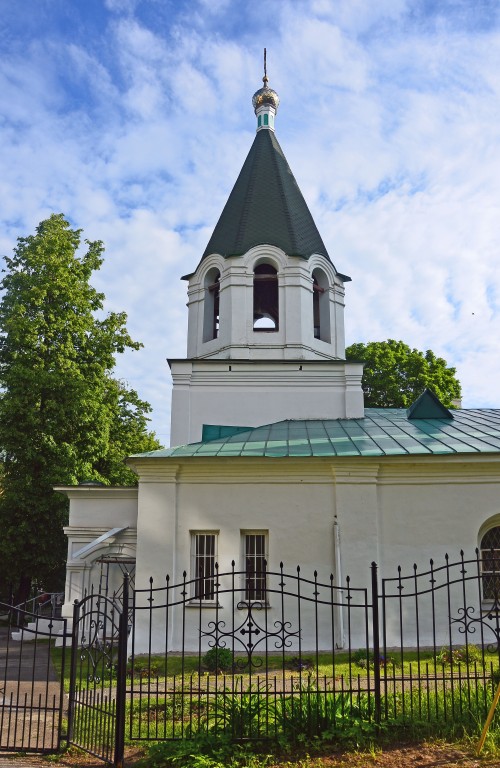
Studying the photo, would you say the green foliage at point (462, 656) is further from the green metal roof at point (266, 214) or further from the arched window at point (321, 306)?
the green metal roof at point (266, 214)

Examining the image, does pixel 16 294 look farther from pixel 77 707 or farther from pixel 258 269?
pixel 77 707

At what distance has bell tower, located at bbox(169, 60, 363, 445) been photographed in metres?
17.2

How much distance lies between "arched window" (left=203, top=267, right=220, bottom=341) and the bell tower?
3 cm

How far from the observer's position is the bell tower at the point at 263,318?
56.5ft

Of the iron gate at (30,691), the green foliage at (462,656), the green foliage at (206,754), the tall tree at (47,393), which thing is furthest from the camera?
the tall tree at (47,393)

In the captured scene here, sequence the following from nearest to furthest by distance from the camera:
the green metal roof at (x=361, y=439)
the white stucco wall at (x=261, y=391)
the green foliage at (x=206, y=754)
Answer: the green foliage at (x=206, y=754)
the green metal roof at (x=361, y=439)
the white stucco wall at (x=261, y=391)

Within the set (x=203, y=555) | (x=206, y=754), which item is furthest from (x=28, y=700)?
(x=203, y=555)

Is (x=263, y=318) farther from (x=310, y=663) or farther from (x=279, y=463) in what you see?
(x=310, y=663)

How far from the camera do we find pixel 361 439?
14.9 meters

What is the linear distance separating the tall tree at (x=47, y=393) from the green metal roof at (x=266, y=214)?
18.3ft

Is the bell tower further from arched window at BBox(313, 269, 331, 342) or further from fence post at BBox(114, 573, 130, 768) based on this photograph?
fence post at BBox(114, 573, 130, 768)

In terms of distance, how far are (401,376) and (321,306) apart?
1206 cm

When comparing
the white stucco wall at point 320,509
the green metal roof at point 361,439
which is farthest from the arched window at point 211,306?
the white stucco wall at point 320,509

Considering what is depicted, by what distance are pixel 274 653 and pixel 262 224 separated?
37.3ft
